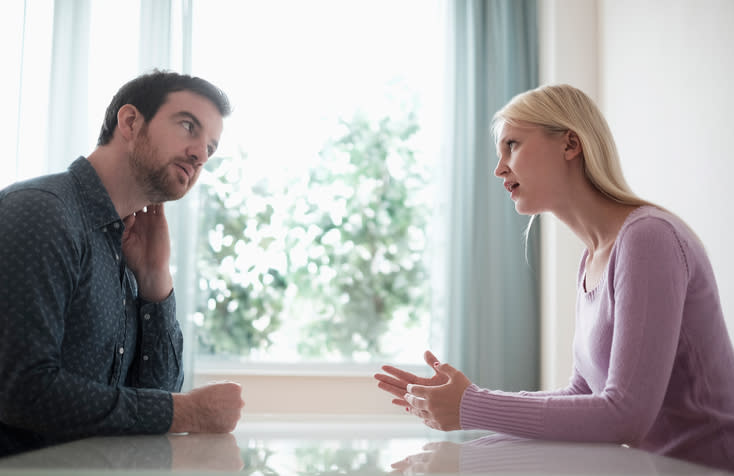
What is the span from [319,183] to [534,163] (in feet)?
7.22

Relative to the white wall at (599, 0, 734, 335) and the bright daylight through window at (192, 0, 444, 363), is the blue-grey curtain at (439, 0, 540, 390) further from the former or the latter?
the white wall at (599, 0, 734, 335)

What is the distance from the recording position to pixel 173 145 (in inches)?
64.8

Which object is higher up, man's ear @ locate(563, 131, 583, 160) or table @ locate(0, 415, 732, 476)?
man's ear @ locate(563, 131, 583, 160)

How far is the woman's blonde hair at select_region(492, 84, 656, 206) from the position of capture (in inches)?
54.9

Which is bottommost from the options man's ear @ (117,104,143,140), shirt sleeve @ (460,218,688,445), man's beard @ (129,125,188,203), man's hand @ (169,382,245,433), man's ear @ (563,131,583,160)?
man's hand @ (169,382,245,433)

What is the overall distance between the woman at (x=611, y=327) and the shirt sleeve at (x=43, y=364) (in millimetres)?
511

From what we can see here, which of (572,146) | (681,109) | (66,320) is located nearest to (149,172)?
(66,320)

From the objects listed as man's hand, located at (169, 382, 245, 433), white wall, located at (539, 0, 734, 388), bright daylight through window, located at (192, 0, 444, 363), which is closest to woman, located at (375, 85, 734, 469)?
man's hand, located at (169, 382, 245, 433)

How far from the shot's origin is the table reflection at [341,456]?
0.77 metres

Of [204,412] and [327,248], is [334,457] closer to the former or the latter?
[204,412]

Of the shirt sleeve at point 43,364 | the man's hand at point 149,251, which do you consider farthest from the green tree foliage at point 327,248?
the shirt sleeve at point 43,364

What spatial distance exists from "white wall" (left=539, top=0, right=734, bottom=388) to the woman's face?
0.89 metres

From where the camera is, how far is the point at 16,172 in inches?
116

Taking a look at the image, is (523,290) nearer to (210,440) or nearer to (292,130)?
(292,130)
